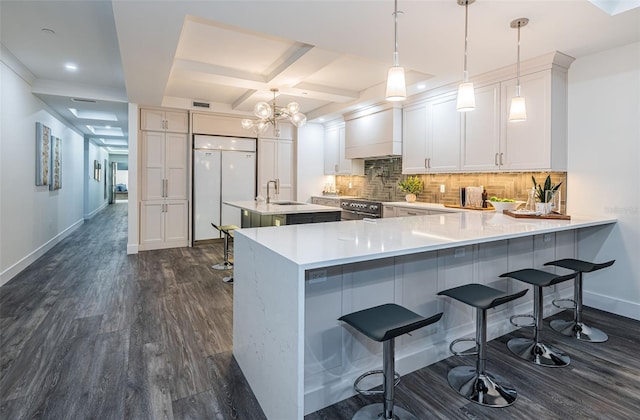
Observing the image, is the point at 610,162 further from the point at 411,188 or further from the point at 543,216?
the point at 411,188

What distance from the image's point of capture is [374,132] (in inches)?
219

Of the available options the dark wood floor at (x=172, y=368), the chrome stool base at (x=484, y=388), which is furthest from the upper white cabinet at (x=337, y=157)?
the chrome stool base at (x=484, y=388)

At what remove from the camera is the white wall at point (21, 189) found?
155 inches

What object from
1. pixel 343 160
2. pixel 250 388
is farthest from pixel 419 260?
pixel 343 160

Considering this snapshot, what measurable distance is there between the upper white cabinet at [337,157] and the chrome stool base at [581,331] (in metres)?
4.19

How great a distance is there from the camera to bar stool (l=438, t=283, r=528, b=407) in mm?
1881

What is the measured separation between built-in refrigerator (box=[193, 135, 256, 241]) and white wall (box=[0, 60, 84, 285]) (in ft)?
7.49

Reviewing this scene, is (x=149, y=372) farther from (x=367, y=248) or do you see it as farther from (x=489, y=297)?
(x=489, y=297)

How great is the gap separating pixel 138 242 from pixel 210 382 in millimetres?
4468

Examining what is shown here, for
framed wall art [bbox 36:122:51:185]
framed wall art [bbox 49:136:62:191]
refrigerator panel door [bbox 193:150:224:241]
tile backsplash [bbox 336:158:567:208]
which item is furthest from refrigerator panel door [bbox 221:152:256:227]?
framed wall art [bbox 49:136:62:191]

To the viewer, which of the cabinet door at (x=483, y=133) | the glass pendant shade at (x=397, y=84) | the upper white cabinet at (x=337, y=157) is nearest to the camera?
the glass pendant shade at (x=397, y=84)

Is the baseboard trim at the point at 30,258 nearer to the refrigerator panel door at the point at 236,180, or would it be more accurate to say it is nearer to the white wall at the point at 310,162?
the refrigerator panel door at the point at 236,180

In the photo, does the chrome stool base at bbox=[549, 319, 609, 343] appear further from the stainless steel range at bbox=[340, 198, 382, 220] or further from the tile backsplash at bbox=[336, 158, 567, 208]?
the stainless steel range at bbox=[340, 198, 382, 220]

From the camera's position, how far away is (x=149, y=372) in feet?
7.13
